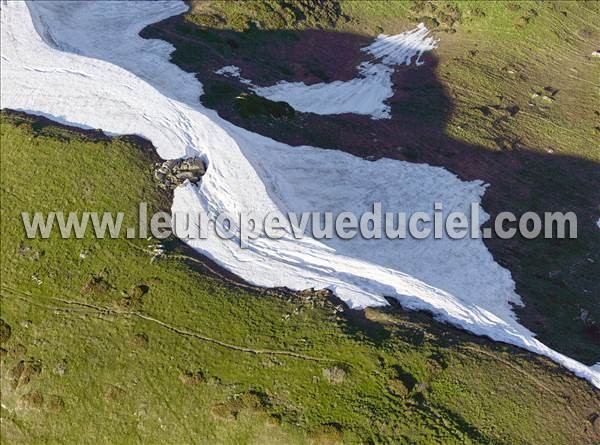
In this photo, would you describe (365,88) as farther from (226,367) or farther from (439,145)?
(226,367)

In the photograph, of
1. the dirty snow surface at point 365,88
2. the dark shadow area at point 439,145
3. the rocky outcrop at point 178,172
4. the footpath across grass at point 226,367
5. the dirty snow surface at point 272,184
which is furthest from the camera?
the dirty snow surface at point 365,88

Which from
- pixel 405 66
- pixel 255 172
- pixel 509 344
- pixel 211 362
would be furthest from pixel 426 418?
pixel 405 66

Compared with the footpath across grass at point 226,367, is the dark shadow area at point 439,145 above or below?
above

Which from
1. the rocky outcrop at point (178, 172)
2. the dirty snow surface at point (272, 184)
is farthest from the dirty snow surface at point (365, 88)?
the rocky outcrop at point (178, 172)

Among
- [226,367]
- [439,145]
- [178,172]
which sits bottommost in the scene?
[226,367]

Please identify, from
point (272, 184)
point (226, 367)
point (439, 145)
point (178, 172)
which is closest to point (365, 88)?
point (439, 145)

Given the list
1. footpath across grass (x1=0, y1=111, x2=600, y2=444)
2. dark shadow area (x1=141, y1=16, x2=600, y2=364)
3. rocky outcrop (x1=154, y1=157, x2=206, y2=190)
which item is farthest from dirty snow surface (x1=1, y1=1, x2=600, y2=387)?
footpath across grass (x1=0, y1=111, x2=600, y2=444)

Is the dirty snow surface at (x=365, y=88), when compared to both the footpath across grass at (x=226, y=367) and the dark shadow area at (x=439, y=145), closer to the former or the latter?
the dark shadow area at (x=439, y=145)
